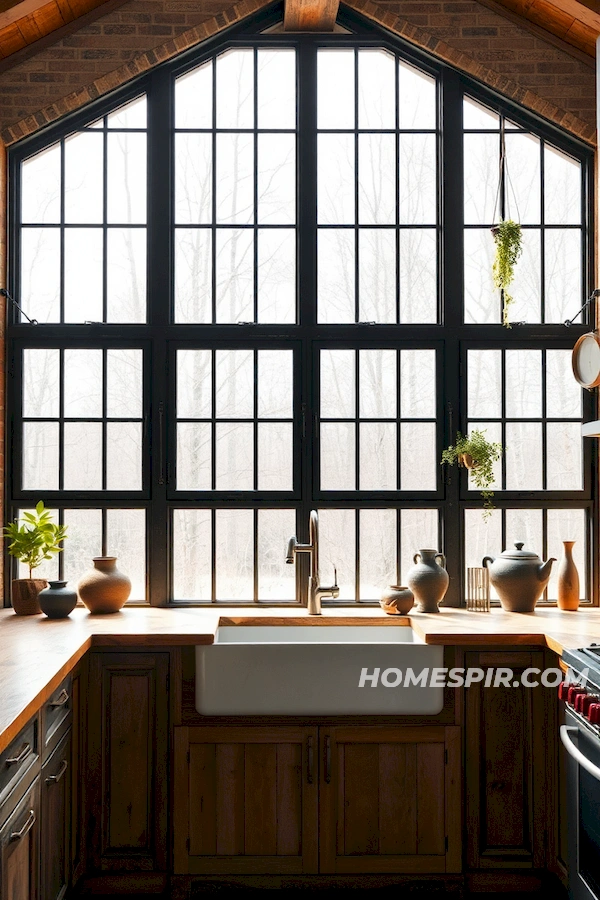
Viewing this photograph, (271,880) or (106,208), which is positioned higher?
(106,208)

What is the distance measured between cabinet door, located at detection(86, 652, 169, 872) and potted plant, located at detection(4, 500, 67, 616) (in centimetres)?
58

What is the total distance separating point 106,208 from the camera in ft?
12.3

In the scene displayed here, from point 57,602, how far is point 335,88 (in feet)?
8.94

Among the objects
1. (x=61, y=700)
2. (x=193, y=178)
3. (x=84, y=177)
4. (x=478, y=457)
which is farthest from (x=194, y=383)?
(x=61, y=700)

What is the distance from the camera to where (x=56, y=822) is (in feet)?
8.40

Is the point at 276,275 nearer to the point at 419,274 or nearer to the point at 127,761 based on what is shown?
the point at 419,274

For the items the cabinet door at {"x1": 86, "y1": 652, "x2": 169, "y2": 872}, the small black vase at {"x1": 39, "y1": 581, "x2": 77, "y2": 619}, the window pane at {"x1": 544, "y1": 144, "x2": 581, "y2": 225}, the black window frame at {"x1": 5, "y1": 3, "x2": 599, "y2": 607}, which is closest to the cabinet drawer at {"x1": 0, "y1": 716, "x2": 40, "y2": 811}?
the cabinet door at {"x1": 86, "y1": 652, "x2": 169, "y2": 872}

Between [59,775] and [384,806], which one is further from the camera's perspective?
[384,806]

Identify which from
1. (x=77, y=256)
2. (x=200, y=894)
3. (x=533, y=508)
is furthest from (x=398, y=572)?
(x=77, y=256)

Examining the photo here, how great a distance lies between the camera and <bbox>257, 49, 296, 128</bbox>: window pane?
3777mm

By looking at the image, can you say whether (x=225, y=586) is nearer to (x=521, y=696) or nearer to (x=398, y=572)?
(x=398, y=572)

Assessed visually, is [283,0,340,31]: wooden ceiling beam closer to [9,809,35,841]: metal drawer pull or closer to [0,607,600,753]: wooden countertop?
[0,607,600,753]: wooden countertop

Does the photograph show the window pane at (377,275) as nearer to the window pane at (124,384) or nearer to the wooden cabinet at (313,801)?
the window pane at (124,384)

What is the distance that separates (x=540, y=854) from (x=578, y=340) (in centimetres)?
216
